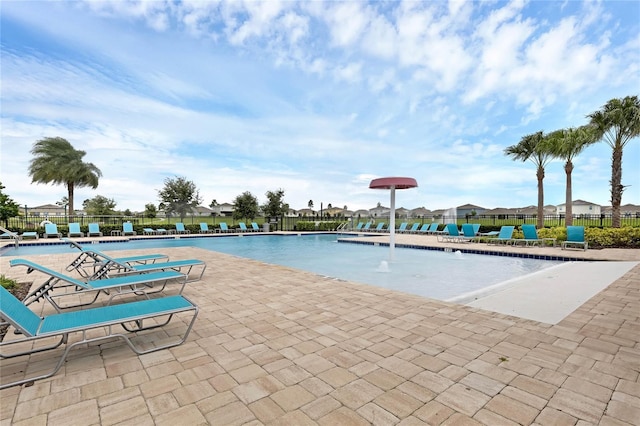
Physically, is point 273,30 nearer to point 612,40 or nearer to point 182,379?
point 612,40

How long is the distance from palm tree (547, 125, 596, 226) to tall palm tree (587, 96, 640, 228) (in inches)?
43.6

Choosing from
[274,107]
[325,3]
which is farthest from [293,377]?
[274,107]

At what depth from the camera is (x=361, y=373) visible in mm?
2277

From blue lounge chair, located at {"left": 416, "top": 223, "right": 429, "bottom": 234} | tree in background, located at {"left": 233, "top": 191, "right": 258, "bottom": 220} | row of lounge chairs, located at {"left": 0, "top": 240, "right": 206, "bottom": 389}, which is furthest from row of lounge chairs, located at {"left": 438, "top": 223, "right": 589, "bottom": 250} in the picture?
tree in background, located at {"left": 233, "top": 191, "right": 258, "bottom": 220}

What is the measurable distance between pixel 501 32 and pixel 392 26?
3.34 m

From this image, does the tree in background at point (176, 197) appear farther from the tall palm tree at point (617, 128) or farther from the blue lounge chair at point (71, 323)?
the tall palm tree at point (617, 128)

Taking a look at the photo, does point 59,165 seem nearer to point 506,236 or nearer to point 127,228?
point 127,228

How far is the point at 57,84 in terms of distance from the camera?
10.6 m

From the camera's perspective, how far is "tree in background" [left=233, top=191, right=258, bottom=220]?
25109 mm

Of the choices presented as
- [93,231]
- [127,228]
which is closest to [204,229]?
[127,228]

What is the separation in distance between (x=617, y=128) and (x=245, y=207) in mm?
21906

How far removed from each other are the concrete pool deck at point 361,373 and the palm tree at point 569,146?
1382 cm

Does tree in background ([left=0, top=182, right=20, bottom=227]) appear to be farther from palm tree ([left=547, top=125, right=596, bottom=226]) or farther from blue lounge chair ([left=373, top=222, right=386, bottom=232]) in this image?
palm tree ([left=547, top=125, right=596, bottom=226])

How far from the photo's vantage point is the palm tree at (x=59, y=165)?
21.8 metres
